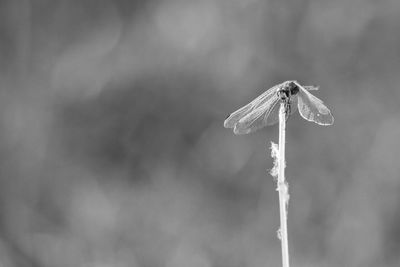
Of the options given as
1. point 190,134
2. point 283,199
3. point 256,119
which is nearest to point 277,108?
point 256,119

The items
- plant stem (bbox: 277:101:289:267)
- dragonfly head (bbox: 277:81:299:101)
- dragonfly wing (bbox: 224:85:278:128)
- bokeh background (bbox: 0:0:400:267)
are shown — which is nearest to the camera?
plant stem (bbox: 277:101:289:267)

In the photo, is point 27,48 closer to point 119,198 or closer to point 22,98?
point 22,98

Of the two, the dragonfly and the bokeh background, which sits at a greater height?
the bokeh background

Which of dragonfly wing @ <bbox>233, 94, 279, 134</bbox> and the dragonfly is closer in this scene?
the dragonfly

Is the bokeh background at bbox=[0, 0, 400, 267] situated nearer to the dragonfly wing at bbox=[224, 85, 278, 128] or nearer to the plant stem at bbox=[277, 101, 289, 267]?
the dragonfly wing at bbox=[224, 85, 278, 128]

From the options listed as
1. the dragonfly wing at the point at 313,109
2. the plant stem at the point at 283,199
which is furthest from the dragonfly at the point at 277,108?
the plant stem at the point at 283,199

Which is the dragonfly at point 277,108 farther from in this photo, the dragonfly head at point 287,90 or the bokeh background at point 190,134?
the bokeh background at point 190,134

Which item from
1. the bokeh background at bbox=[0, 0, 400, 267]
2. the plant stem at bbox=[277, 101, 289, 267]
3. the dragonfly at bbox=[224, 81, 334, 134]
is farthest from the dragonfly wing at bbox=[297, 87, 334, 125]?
the bokeh background at bbox=[0, 0, 400, 267]

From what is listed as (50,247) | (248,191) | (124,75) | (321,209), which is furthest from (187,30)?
(50,247)
